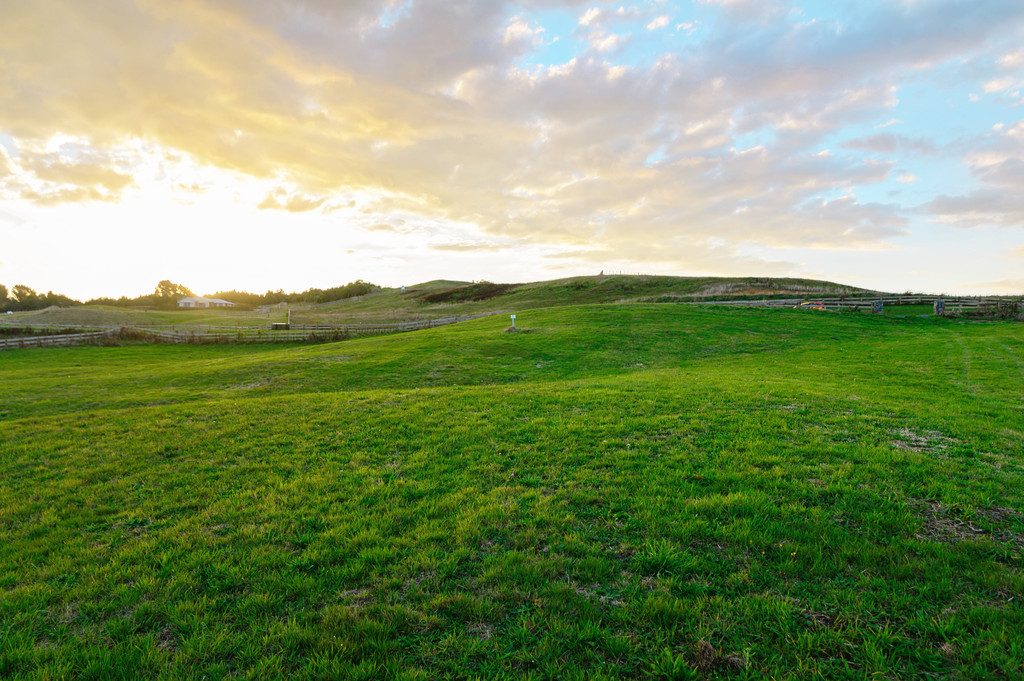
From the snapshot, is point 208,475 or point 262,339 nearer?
point 208,475

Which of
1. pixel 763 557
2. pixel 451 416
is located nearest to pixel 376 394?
pixel 451 416

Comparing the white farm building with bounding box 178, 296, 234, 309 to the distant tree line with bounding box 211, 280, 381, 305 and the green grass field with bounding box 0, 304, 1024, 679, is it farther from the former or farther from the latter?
the green grass field with bounding box 0, 304, 1024, 679

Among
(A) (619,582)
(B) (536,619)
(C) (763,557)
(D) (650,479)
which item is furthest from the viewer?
(D) (650,479)

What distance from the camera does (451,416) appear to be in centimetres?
1534

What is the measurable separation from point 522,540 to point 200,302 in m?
187

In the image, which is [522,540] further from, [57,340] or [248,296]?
[248,296]

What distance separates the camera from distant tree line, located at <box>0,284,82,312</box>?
131 meters

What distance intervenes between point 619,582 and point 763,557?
240 centimetres

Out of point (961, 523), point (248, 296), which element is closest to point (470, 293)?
point (248, 296)

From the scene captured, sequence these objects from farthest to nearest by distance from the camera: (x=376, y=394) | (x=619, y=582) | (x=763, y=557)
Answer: (x=376, y=394) → (x=763, y=557) → (x=619, y=582)


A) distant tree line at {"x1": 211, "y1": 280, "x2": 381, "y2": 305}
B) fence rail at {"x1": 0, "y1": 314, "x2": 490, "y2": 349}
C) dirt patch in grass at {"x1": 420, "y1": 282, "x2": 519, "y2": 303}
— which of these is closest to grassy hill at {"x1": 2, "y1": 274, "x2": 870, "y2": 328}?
dirt patch in grass at {"x1": 420, "y1": 282, "x2": 519, "y2": 303}

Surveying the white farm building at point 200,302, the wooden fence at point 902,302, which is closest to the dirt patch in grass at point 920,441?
the wooden fence at point 902,302

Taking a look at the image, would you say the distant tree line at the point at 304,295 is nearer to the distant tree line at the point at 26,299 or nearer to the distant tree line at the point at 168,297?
the distant tree line at the point at 168,297

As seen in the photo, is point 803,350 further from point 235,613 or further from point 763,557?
point 235,613
